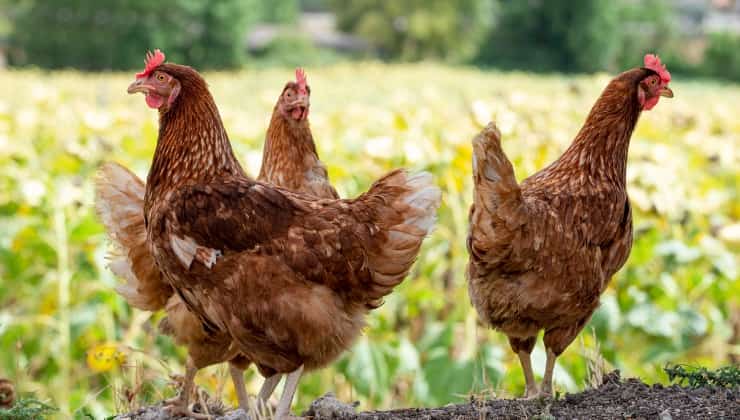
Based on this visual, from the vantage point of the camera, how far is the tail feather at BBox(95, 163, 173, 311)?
12.4 ft

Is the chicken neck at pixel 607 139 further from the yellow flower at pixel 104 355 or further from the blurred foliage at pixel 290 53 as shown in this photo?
the blurred foliage at pixel 290 53

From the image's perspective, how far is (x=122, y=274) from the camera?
3934 millimetres

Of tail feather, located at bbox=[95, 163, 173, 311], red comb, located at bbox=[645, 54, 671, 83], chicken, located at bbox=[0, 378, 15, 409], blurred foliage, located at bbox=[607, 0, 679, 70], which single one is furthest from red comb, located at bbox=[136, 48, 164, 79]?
blurred foliage, located at bbox=[607, 0, 679, 70]

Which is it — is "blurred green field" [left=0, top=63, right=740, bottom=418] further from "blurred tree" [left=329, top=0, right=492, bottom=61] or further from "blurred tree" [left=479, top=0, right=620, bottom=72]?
"blurred tree" [left=329, top=0, right=492, bottom=61]

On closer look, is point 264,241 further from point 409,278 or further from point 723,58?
point 723,58

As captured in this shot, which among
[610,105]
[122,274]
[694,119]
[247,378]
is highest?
[694,119]

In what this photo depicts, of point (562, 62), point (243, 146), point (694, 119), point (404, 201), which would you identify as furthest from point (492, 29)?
point (404, 201)

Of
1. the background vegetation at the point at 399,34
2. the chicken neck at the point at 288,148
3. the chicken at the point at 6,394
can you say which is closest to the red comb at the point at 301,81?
the chicken neck at the point at 288,148

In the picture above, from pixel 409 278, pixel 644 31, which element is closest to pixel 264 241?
pixel 409 278

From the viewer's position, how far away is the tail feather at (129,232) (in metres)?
3.77

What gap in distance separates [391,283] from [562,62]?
5397 cm

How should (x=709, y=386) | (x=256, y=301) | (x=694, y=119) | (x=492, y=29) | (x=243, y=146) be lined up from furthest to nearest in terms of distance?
(x=492, y=29) < (x=694, y=119) < (x=243, y=146) < (x=709, y=386) < (x=256, y=301)

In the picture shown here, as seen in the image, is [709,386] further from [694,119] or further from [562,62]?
[562,62]

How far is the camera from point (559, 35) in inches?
2152
